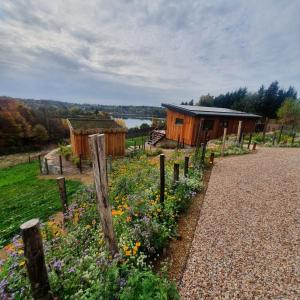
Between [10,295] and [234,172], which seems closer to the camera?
[10,295]

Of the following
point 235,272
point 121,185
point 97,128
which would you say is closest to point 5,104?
point 97,128

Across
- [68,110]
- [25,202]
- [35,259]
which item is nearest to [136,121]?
[68,110]

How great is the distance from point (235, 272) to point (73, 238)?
2374 mm

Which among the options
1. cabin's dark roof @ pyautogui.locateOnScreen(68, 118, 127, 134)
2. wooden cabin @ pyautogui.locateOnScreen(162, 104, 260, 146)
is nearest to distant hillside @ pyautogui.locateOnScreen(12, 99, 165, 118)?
cabin's dark roof @ pyautogui.locateOnScreen(68, 118, 127, 134)

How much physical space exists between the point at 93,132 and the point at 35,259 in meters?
10.4

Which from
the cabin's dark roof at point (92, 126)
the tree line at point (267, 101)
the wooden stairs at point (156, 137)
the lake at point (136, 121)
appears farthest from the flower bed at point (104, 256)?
the tree line at point (267, 101)

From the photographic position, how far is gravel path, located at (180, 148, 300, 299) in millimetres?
2400

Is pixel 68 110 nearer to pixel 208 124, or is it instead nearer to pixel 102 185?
pixel 208 124

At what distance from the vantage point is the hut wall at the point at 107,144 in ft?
36.6

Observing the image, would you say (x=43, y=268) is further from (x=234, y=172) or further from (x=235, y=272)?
(x=234, y=172)

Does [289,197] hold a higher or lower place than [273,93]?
lower

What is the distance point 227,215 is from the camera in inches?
162

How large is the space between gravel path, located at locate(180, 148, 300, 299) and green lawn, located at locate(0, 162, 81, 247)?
4.44 metres

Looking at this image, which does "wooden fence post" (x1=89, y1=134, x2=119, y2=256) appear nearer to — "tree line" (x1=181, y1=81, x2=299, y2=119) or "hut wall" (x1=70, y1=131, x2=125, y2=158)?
"hut wall" (x1=70, y1=131, x2=125, y2=158)
